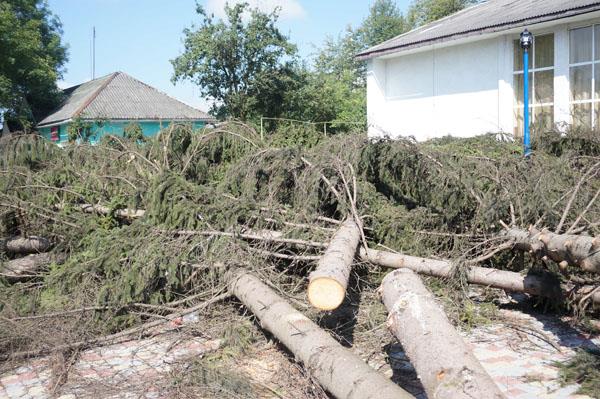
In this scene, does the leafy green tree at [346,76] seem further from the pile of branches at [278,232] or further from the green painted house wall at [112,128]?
the pile of branches at [278,232]

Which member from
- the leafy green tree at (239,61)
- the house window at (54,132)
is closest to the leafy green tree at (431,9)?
the leafy green tree at (239,61)

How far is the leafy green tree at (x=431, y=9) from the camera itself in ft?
121

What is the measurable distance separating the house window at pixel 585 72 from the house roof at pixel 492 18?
2.71 ft

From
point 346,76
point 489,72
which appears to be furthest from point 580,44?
point 346,76

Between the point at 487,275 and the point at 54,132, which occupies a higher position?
the point at 54,132

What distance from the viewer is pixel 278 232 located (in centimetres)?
560

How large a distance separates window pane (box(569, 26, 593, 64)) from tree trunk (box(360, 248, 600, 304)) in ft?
31.0

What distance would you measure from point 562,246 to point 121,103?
30.5m

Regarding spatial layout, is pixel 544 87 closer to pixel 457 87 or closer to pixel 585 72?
pixel 585 72

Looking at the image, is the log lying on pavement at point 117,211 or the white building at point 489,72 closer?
the log lying on pavement at point 117,211

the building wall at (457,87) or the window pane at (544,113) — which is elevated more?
the building wall at (457,87)

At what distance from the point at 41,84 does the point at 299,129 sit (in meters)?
25.8

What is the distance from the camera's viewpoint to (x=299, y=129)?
356 inches

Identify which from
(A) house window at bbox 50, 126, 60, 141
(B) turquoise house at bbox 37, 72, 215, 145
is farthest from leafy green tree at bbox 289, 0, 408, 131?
(A) house window at bbox 50, 126, 60, 141
